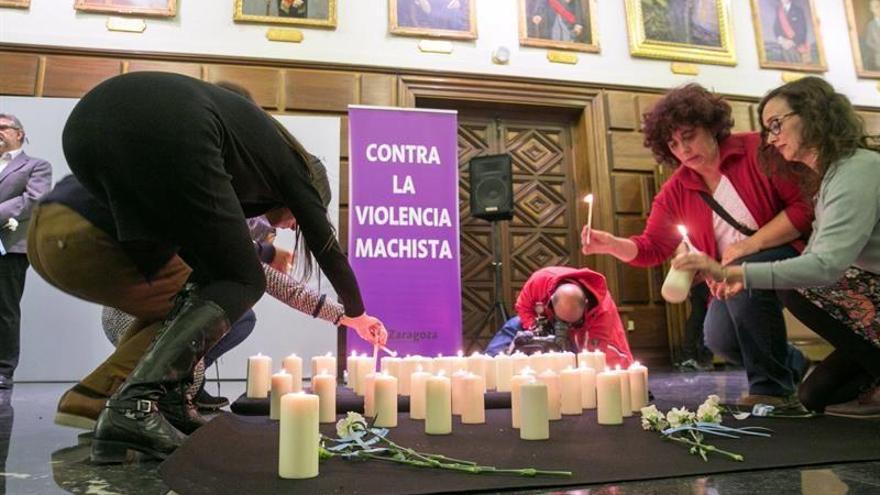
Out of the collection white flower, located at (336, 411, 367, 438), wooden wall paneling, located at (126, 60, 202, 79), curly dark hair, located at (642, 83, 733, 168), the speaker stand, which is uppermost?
wooden wall paneling, located at (126, 60, 202, 79)

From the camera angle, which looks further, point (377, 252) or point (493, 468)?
point (377, 252)

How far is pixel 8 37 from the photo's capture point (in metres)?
4.78

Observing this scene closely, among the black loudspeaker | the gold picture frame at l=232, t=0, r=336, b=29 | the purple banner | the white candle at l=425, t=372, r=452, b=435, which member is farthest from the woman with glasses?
the gold picture frame at l=232, t=0, r=336, b=29

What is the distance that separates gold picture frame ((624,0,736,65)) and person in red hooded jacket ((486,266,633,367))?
11.3 ft

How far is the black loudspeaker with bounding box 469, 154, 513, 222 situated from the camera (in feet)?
15.6

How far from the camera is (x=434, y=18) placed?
5422 mm

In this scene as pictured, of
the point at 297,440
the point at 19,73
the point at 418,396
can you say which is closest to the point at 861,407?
the point at 418,396

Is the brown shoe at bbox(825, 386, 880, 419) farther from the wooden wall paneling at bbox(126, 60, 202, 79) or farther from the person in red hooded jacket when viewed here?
the wooden wall paneling at bbox(126, 60, 202, 79)

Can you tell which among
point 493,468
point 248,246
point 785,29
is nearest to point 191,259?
point 248,246

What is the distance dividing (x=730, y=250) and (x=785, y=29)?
17.4 feet

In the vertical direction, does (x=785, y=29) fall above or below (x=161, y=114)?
above

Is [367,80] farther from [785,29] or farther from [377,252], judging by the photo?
[785,29]

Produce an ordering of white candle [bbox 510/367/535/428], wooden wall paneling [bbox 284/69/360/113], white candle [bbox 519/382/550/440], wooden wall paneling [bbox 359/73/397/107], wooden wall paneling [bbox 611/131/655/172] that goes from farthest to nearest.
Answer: wooden wall paneling [bbox 611/131/655/172], wooden wall paneling [bbox 359/73/397/107], wooden wall paneling [bbox 284/69/360/113], white candle [bbox 510/367/535/428], white candle [bbox 519/382/550/440]

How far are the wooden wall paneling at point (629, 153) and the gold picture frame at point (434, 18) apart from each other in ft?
5.32
